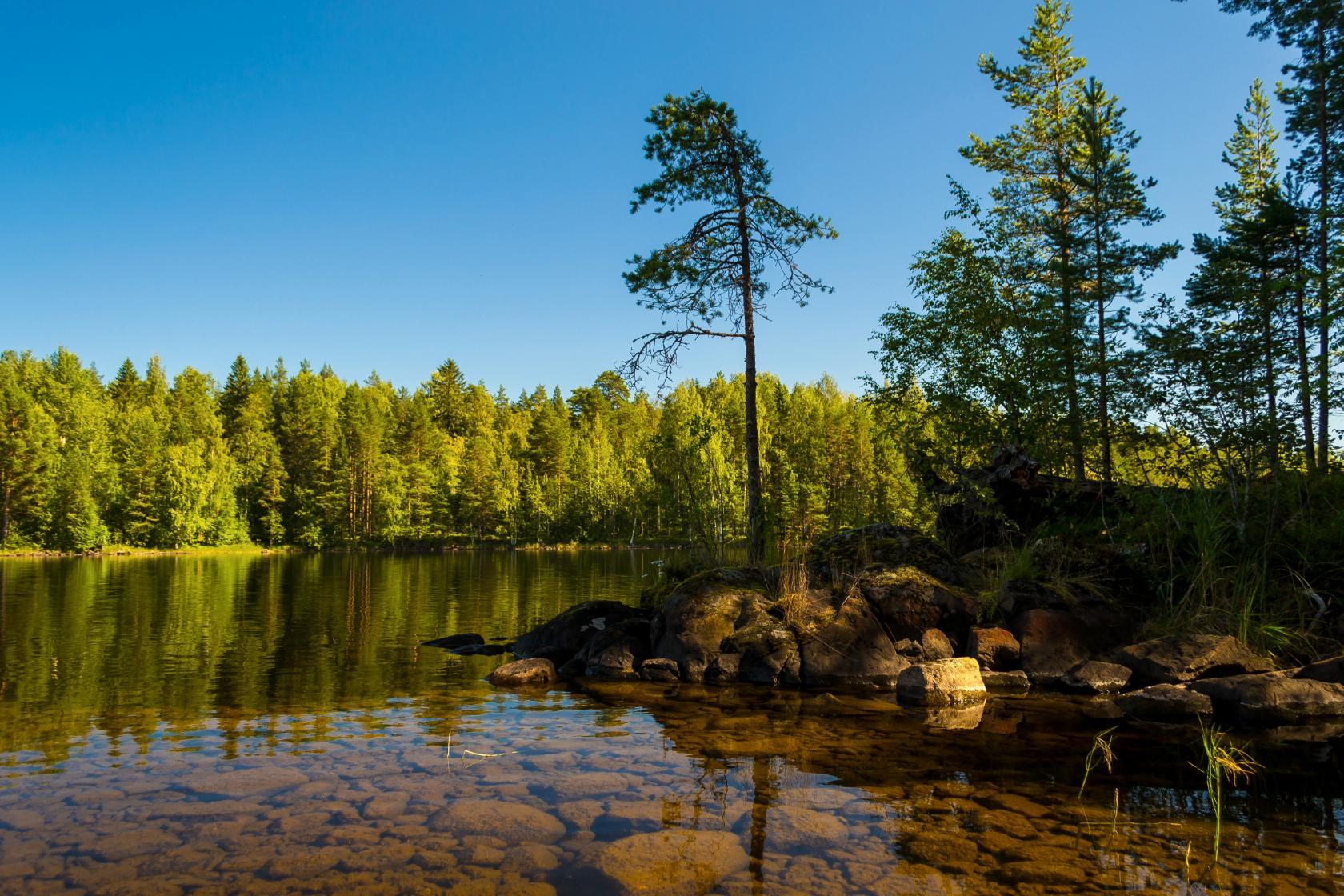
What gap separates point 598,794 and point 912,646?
25.2ft

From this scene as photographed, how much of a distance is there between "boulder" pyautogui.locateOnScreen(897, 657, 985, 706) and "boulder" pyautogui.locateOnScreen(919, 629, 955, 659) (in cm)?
134

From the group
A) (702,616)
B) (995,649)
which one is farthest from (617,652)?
(995,649)

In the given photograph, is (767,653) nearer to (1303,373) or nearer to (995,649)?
(995,649)

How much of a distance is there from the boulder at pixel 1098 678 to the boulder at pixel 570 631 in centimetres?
794

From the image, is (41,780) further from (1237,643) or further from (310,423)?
(310,423)

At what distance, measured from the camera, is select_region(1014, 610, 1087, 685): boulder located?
39.9 feet

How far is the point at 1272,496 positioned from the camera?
12.5 metres

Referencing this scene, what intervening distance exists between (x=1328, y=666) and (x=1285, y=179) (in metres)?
11.9

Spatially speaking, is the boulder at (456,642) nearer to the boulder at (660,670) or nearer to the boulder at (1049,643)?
the boulder at (660,670)

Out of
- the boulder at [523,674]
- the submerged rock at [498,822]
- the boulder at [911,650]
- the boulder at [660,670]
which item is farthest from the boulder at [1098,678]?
the submerged rock at [498,822]

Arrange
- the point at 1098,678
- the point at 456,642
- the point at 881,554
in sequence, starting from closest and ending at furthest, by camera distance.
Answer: the point at 1098,678 < the point at 881,554 < the point at 456,642

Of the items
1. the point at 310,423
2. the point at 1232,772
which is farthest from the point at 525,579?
the point at 310,423

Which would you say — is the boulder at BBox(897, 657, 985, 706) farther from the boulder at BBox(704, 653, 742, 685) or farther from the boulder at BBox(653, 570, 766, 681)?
the boulder at BBox(653, 570, 766, 681)

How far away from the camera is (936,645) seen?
42.1 feet
